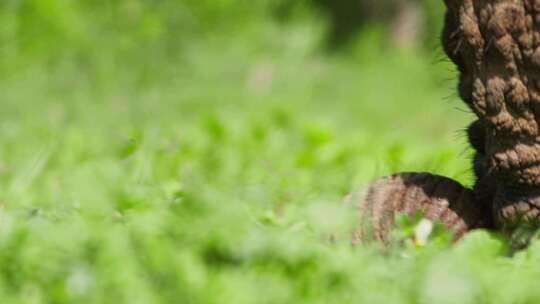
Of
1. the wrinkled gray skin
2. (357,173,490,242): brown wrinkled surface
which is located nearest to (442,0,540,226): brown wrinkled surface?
the wrinkled gray skin

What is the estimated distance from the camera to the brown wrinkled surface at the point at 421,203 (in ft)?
10.8

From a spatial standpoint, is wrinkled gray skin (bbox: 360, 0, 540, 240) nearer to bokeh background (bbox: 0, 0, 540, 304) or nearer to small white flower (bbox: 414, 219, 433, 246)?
small white flower (bbox: 414, 219, 433, 246)

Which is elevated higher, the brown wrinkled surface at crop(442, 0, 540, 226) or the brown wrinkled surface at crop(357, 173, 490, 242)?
the brown wrinkled surface at crop(442, 0, 540, 226)

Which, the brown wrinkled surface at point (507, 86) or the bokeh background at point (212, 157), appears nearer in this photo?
the bokeh background at point (212, 157)

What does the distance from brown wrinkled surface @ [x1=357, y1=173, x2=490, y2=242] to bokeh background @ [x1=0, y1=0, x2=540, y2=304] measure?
0.40 ft

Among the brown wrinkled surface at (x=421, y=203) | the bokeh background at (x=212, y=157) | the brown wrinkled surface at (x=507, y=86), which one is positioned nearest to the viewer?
the bokeh background at (x=212, y=157)

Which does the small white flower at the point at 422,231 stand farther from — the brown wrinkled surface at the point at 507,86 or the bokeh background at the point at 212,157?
the brown wrinkled surface at the point at 507,86

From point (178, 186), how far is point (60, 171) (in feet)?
4.27

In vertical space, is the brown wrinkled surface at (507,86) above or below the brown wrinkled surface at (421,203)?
above

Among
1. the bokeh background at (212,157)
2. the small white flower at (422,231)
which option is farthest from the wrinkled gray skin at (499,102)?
the bokeh background at (212,157)

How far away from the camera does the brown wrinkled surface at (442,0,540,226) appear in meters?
2.96

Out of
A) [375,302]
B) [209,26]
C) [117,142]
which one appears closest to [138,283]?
[375,302]

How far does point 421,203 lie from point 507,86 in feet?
1.71

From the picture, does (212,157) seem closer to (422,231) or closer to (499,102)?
(422,231)
